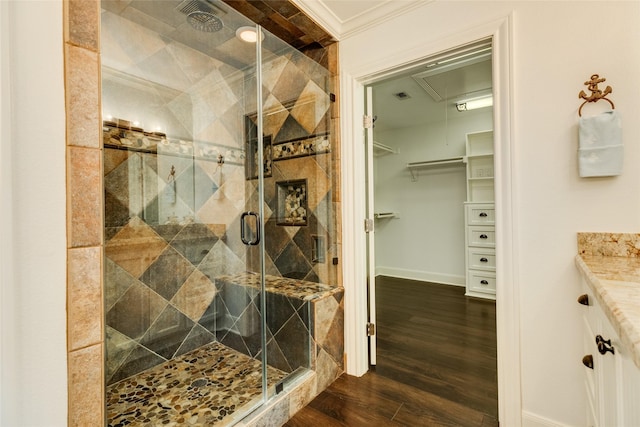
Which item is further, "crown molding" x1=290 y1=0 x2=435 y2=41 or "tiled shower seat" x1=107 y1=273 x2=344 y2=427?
"crown molding" x1=290 y1=0 x2=435 y2=41

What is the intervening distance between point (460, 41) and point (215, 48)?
6.01ft

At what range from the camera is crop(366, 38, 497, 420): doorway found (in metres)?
2.03

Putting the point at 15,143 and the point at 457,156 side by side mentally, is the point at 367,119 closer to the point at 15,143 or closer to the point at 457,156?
the point at 15,143

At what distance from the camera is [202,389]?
184 centimetres

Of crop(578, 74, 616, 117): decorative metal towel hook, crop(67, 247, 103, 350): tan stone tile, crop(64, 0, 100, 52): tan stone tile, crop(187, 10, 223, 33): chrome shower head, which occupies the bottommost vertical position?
crop(67, 247, 103, 350): tan stone tile

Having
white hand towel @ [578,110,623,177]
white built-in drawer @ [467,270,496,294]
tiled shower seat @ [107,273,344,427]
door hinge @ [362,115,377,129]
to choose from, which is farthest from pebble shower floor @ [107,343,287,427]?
white built-in drawer @ [467,270,496,294]

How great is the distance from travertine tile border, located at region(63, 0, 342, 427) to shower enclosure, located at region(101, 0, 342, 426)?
0.85 metres

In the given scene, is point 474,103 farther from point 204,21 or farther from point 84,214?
point 84,214

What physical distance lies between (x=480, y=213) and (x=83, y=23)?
426cm

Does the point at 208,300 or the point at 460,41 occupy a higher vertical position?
the point at 460,41

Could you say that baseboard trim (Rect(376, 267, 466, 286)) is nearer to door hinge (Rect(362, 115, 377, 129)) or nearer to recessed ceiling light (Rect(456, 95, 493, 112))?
recessed ceiling light (Rect(456, 95, 493, 112))

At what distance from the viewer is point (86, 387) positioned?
92 cm

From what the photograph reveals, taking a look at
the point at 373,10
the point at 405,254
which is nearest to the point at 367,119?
the point at 373,10

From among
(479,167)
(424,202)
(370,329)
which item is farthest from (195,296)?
(479,167)
